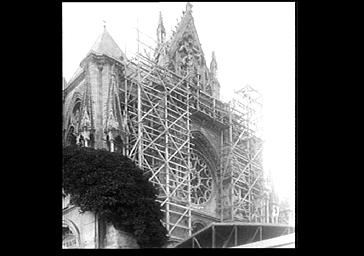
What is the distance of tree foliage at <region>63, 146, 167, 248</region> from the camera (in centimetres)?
Result: 1492

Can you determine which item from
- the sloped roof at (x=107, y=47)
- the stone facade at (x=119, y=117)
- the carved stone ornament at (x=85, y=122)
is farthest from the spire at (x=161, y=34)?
the carved stone ornament at (x=85, y=122)

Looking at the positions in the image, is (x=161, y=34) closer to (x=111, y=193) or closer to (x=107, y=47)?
(x=107, y=47)

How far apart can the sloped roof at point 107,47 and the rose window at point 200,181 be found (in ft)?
11.8

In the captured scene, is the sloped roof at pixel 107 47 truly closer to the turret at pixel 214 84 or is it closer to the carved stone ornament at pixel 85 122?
the carved stone ornament at pixel 85 122

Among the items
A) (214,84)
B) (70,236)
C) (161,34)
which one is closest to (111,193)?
(70,236)

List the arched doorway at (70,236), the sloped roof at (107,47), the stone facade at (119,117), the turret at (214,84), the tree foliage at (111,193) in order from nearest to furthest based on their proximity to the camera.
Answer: the arched doorway at (70,236) < the tree foliage at (111,193) < the stone facade at (119,117) < the sloped roof at (107,47) < the turret at (214,84)

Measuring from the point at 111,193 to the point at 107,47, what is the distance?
469 centimetres

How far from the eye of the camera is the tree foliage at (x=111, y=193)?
14922mm

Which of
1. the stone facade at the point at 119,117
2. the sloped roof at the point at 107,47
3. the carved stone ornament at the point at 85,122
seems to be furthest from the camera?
the sloped roof at the point at 107,47

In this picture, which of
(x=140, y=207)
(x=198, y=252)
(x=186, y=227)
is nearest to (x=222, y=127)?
(x=186, y=227)

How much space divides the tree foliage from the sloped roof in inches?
128
